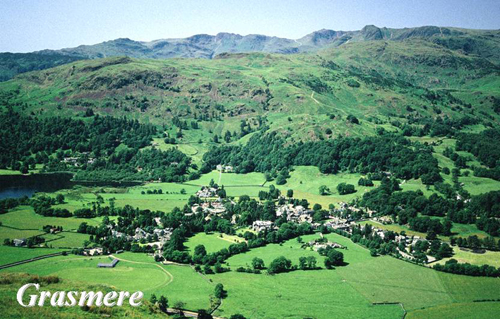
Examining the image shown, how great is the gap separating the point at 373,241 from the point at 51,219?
8707 cm

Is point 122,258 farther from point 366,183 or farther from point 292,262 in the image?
point 366,183

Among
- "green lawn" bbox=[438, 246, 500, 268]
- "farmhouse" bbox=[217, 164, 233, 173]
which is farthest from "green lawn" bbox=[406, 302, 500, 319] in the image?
"farmhouse" bbox=[217, 164, 233, 173]

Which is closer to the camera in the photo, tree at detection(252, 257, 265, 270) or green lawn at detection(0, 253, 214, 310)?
green lawn at detection(0, 253, 214, 310)

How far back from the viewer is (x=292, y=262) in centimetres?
9369

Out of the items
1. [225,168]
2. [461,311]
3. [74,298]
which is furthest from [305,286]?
[225,168]

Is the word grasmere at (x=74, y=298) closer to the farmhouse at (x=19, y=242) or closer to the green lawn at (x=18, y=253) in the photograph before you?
the green lawn at (x=18, y=253)

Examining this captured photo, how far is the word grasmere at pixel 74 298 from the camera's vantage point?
175 ft

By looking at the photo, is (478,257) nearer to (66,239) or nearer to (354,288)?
(354,288)

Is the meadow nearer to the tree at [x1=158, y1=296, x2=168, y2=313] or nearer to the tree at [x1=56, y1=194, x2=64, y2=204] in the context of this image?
the tree at [x1=158, y1=296, x2=168, y2=313]

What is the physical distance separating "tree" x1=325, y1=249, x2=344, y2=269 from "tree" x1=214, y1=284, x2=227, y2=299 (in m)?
26.4

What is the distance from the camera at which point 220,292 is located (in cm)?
7544

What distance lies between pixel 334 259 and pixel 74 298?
182ft

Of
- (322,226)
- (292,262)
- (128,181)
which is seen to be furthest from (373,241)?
(128,181)

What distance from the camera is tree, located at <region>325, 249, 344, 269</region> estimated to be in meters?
92.2
